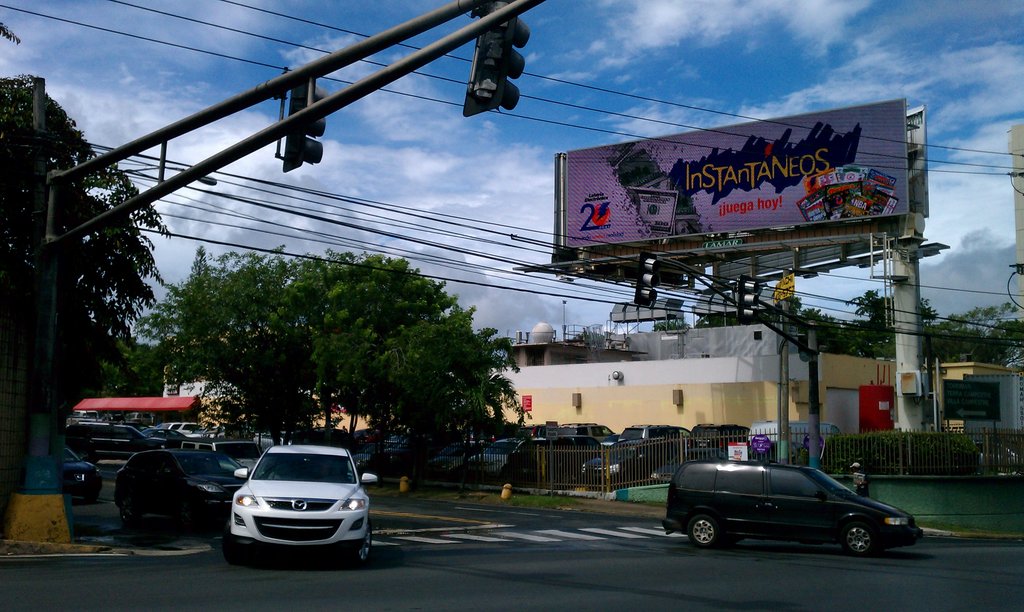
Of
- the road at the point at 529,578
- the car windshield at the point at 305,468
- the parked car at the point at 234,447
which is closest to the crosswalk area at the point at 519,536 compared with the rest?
the road at the point at 529,578

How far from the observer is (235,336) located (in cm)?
3603

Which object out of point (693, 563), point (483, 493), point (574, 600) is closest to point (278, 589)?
point (574, 600)

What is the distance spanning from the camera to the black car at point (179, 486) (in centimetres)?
1947

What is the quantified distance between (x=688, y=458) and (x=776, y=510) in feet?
40.4

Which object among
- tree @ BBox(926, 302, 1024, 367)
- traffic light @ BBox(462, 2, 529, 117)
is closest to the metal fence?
traffic light @ BBox(462, 2, 529, 117)

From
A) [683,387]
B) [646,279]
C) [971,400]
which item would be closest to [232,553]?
[646,279]

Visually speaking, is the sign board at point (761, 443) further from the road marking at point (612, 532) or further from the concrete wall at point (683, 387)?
the concrete wall at point (683, 387)

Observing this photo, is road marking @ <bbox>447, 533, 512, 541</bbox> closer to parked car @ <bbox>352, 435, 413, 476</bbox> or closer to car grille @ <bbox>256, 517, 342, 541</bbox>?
car grille @ <bbox>256, 517, 342, 541</bbox>

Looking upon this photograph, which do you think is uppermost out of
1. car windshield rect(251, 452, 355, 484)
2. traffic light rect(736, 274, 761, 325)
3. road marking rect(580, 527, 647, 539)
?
traffic light rect(736, 274, 761, 325)

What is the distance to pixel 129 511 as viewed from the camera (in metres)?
20.9

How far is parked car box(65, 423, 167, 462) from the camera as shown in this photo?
41.0 m

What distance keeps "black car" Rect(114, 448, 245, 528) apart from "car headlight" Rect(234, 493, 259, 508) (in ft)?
20.4

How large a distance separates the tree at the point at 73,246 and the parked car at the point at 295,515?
5.51 m

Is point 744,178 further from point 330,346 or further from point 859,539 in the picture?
point 859,539
